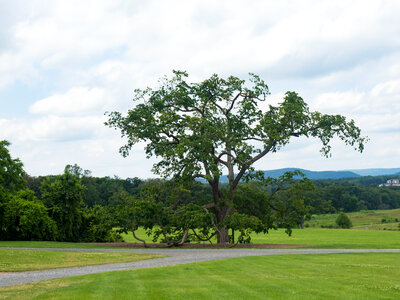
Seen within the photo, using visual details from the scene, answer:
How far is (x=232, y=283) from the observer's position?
39.8 feet

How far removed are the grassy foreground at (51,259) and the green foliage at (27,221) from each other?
9.39 meters

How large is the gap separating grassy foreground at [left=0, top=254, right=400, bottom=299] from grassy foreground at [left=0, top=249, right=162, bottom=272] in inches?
163

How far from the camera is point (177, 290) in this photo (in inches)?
433

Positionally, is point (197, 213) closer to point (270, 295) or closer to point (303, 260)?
point (303, 260)

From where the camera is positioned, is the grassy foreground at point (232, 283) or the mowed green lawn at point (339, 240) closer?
the grassy foreground at point (232, 283)

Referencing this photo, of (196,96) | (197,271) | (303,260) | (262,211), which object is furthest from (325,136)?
(197,271)

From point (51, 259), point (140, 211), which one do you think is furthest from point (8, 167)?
point (51, 259)

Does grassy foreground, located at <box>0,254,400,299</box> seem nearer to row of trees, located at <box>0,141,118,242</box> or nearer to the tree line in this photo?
the tree line

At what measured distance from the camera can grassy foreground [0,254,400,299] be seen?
10.3m

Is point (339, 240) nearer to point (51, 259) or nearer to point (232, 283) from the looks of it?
point (51, 259)

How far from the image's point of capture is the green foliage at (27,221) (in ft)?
101

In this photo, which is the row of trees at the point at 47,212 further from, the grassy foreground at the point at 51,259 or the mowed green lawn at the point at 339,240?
the grassy foreground at the point at 51,259

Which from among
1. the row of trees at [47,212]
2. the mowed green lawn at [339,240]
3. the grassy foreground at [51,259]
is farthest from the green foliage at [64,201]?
the grassy foreground at [51,259]

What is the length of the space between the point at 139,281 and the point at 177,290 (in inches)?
82.1
